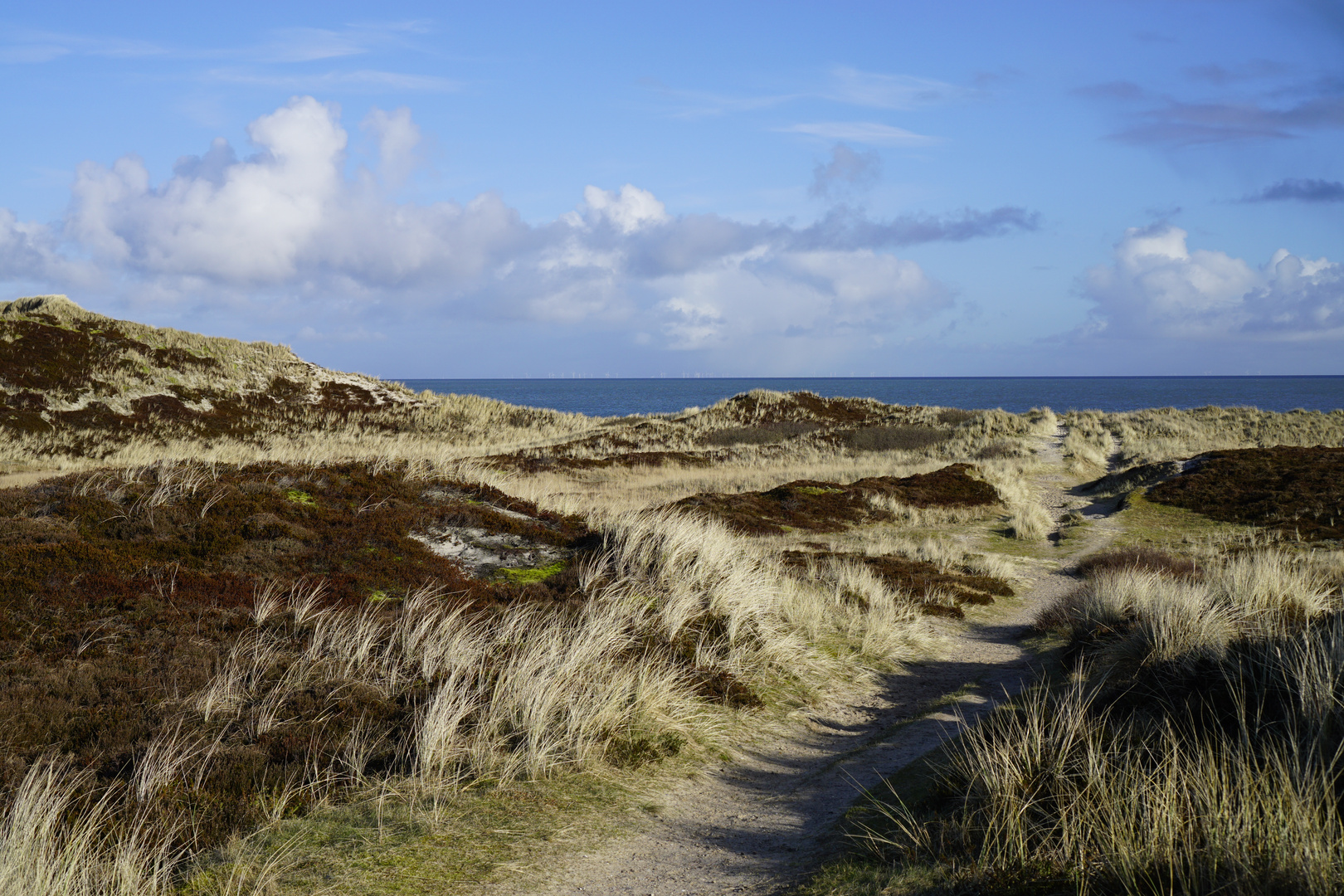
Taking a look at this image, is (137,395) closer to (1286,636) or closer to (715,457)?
(715,457)

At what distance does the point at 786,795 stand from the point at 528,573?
177 inches

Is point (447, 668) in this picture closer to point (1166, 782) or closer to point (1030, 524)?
point (1166, 782)

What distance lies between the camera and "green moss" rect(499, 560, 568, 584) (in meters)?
8.92

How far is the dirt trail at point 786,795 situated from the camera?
13.3 feet

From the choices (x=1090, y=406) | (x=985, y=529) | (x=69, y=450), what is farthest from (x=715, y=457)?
(x=1090, y=406)

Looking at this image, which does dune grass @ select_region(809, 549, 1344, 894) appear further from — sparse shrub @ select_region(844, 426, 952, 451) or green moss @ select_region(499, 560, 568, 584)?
sparse shrub @ select_region(844, 426, 952, 451)

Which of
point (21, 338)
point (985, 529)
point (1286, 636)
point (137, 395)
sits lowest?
point (985, 529)

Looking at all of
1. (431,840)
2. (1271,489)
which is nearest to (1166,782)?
(431,840)

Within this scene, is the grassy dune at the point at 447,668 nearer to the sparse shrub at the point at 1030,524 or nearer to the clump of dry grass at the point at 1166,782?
the clump of dry grass at the point at 1166,782

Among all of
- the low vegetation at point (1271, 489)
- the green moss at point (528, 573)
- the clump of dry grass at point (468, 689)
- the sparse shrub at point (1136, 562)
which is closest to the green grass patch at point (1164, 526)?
the low vegetation at point (1271, 489)

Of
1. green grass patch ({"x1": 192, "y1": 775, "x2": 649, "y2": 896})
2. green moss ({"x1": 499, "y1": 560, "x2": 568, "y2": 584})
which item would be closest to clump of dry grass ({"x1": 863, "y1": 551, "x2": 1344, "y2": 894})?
green grass patch ({"x1": 192, "y1": 775, "x2": 649, "y2": 896})

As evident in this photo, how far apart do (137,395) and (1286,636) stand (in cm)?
4012

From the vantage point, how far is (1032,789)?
4062 mm

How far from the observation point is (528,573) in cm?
912
